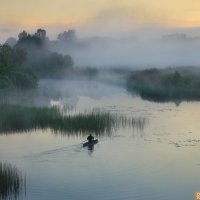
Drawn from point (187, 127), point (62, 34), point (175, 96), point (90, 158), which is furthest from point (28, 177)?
point (62, 34)

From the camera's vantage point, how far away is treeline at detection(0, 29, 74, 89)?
56781 mm

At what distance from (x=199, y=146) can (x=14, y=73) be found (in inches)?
1358

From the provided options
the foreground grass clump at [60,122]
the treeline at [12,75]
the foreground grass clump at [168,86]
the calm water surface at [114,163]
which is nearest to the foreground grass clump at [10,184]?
the calm water surface at [114,163]

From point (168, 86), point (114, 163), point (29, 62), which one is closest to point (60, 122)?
point (114, 163)

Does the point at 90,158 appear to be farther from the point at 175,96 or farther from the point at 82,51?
the point at 82,51

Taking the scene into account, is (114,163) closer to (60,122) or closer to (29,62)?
(60,122)

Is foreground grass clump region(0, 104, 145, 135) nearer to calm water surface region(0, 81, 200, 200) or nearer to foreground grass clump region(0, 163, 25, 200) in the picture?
calm water surface region(0, 81, 200, 200)

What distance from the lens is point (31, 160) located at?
78.1 ft

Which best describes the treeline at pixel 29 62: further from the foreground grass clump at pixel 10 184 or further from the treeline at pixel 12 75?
the foreground grass clump at pixel 10 184

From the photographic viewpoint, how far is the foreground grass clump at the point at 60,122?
3083 cm

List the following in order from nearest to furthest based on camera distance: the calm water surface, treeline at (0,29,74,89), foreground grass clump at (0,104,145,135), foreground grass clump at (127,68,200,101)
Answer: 1. the calm water surface
2. foreground grass clump at (0,104,145,135)
3. foreground grass clump at (127,68,200,101)
4. treeline at (0,29,74,89)

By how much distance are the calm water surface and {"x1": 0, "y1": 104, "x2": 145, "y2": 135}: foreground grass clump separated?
938mm

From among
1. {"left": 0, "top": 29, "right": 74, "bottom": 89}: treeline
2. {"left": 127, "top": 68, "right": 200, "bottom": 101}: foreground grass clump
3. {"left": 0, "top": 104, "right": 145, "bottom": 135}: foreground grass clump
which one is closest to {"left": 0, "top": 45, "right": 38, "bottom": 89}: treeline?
{"left": 0, "top": 29, "right": 74, "bottom": 89}: treeline

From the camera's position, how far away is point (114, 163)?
23.3m
